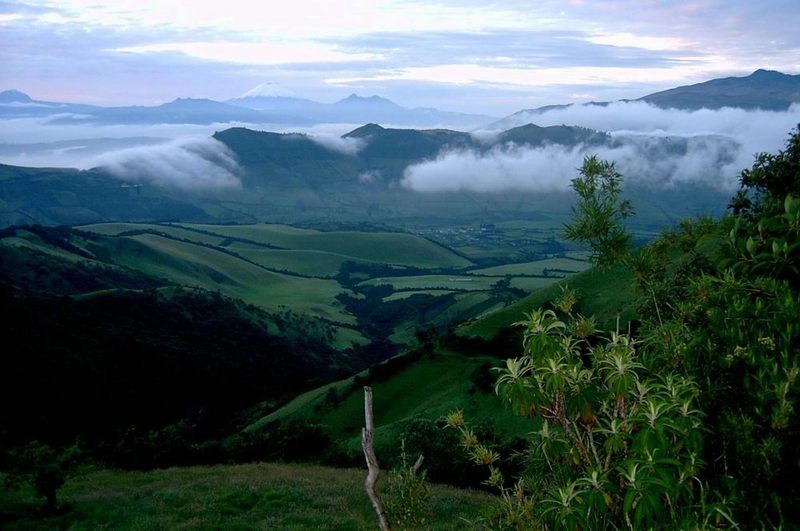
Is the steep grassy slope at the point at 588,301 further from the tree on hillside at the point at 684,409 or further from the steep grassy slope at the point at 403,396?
the tree on hillside at the point at 684,409

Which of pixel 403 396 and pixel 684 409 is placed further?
pixel 403 396

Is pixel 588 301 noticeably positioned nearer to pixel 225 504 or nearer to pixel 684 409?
pixel 225 504

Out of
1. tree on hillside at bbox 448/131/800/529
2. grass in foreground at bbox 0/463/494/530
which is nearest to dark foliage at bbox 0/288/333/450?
grass in foreground at bbox 0/463/494/530

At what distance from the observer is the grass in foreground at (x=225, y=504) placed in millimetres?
25609

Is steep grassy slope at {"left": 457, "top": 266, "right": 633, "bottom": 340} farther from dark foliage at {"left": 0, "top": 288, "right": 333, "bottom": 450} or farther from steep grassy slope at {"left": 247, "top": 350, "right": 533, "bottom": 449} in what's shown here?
dark foliage at {"left": 0, "top": 288, "right": 333, "bottom": 450}

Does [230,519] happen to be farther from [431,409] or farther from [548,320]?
[431,409]

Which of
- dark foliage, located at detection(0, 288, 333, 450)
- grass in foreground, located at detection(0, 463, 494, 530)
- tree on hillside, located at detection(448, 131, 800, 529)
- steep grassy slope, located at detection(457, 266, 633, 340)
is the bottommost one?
dark foliage, located at detection(0, 288, 333, 450)

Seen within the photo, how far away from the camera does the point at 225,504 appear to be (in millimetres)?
28719

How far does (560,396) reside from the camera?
→ 6973 mm

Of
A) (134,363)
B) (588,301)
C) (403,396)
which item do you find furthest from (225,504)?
(134,363)

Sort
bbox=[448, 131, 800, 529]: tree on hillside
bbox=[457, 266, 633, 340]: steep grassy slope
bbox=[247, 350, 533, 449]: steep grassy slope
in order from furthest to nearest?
1. bbox=[457, 266, 633, 340]: steep grassy slope
2. bbox=[247, 350, 533, 449]: steep grassy slope
3. bbox=[448, 131, 800, 529]: tree on hillside

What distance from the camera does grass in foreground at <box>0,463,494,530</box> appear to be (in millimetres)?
25609

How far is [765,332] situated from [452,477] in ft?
131

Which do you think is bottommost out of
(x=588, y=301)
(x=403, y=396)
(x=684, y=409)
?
(x=403, y=396)
